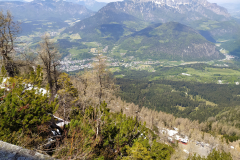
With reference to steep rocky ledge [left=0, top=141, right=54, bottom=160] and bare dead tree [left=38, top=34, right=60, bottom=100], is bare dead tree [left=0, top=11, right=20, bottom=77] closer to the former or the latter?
bare dead tree [left=38, top=34, right=60, bottom=100]

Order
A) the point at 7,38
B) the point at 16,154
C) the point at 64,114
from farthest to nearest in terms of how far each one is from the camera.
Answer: the point at 7,38, the point at 64,114, the point at 16,154

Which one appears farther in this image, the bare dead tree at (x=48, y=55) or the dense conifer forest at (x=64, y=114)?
the bare dead tree at (x=48, y=55)

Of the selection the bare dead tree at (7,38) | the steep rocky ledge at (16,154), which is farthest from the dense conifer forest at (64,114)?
the steep rocky ledge at (16,154)

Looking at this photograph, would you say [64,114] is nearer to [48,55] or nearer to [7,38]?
[48,55]

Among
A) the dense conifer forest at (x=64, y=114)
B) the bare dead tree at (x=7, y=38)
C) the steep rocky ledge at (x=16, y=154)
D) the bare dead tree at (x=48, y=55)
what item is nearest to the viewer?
the steep rocky ledge at (x=16, y=154)

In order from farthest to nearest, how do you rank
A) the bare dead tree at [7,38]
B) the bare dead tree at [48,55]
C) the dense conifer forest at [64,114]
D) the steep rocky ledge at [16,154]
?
the bare dead tree at [48,55], the bare dead tree at [7,38], the dense conifer forest at [64,114], the steep rocky ledge at [16,154]

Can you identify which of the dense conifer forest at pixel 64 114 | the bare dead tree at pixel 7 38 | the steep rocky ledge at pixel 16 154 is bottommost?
the dense conifer forest at pixel 64 114

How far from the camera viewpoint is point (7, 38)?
23.9 m

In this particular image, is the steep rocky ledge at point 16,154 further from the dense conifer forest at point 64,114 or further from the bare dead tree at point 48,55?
the bare dead tree at point 48,55

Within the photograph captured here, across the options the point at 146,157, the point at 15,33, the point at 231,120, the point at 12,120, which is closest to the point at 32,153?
the point at 12,120

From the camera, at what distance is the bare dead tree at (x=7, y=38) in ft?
76.1

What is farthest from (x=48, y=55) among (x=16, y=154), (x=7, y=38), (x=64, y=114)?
(x=16, y=154)

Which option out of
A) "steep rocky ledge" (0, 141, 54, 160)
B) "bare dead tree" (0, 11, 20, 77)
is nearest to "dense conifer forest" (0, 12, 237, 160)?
"bare dead tree" (0, 11, 20, 77)

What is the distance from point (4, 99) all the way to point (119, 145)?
39.9ft
